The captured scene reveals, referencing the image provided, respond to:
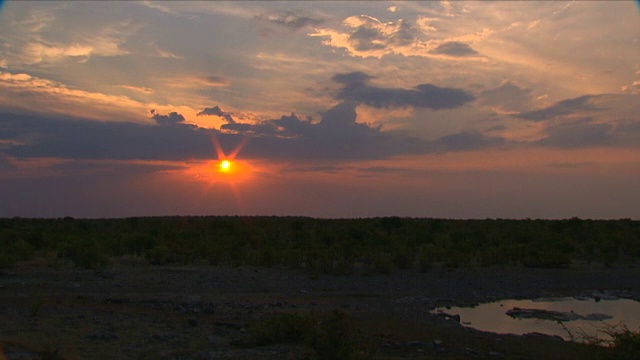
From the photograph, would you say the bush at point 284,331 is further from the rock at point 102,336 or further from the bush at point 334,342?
the rock at point 102,336

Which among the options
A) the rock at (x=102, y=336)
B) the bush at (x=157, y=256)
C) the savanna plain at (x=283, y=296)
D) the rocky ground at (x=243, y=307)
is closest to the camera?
the savanna plain at (x=283, y=296)

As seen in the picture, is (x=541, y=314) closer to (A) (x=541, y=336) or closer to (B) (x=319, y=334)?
(A) (x=541, y=336)

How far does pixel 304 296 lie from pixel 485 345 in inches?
331

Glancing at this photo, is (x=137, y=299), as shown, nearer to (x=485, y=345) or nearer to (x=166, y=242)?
(x=485, y=345)

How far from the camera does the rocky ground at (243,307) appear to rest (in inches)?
489

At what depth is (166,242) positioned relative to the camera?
35.2 meters

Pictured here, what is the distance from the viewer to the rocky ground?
12.4 metres

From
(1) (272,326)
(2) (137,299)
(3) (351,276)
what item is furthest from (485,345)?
(3) (351,276)

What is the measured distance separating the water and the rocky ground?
911 mm

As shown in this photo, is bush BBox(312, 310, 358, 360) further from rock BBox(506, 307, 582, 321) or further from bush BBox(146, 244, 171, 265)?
bush BBox(146, 244, 171, 265)

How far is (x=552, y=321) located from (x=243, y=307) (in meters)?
8.22

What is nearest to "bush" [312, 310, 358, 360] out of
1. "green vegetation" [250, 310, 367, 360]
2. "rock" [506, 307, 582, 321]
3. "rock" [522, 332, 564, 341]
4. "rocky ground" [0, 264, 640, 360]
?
"green vegetation" [250, 310, 367, 360]

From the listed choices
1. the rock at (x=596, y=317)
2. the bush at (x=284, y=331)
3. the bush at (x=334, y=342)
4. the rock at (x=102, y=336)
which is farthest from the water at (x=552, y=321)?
the rock at (x=102, y=336)

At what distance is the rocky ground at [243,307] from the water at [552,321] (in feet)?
2.99
